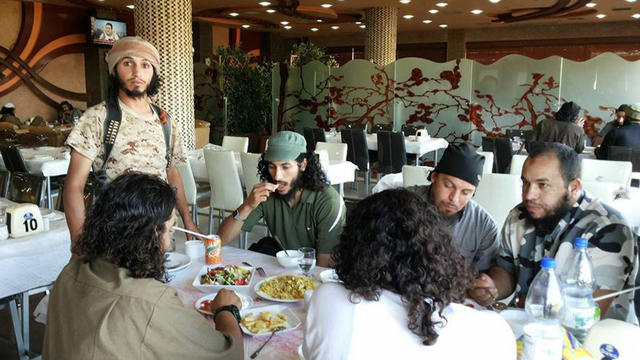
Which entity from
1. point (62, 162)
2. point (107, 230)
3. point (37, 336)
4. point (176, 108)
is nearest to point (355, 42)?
point (176, 108)

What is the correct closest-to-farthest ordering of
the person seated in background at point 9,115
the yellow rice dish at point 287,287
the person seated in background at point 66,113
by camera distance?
the yellow rice dish at point 287,287 → the person seated in background at point 9,115 → the person seated in background at point 66,113

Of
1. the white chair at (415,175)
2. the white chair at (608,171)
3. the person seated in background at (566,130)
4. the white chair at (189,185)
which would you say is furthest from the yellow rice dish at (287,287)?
the person seated in background at (566,130)

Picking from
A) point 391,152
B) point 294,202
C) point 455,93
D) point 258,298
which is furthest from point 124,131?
point 455,93

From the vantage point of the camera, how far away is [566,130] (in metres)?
6.20

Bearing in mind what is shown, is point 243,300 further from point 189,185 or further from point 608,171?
point 608,171

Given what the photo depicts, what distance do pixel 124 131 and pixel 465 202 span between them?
4.98 feet

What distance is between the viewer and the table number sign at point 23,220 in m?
2.34

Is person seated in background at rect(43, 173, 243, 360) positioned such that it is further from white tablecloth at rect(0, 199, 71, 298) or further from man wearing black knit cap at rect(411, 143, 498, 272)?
man wearing black knit cap at rect(411, 143, 498, 272)

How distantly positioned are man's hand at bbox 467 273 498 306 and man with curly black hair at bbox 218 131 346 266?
762mm

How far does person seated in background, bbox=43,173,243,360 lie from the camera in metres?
1.20

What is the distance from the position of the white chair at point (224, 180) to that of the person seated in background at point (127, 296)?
328 centimetres

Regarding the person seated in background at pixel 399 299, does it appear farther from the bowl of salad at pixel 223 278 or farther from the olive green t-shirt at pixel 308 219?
the olive green t-shirt at pixel 308 219

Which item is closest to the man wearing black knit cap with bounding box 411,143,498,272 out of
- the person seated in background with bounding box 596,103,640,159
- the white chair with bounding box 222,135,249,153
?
the person seated in background with bounding box 596,103,640,159

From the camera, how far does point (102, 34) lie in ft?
39.3
